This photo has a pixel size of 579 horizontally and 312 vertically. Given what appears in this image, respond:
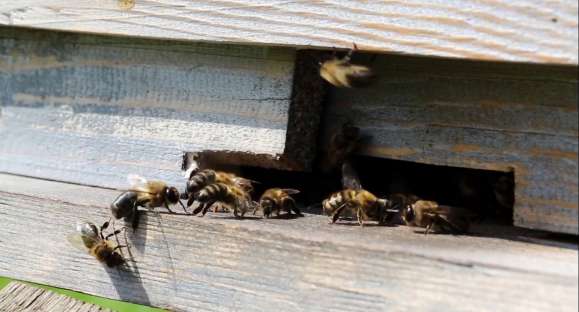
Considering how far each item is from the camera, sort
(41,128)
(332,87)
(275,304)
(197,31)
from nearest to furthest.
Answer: (275,304)
(197,31)
(332,87)
(41,128)

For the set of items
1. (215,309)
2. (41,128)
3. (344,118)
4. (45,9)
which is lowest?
(215,309)

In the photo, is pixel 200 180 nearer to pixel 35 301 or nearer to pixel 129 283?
pixel 129 283

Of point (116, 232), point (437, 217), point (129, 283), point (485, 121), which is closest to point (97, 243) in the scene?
point (116, 232)

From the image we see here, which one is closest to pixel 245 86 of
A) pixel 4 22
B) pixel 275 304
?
pixel 275 304

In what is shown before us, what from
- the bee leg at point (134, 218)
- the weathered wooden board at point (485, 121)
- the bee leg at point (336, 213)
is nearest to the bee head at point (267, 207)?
the bee leg at point (336, 213)

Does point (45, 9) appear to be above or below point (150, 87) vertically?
above

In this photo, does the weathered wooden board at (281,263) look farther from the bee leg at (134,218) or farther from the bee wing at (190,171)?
the bee wing at (190,171)

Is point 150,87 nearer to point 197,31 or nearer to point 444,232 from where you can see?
point 197,31
